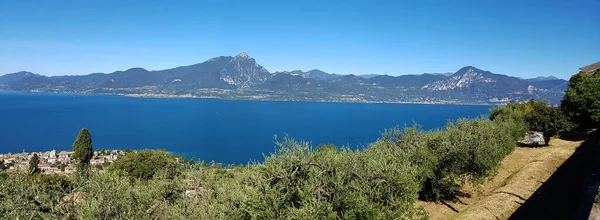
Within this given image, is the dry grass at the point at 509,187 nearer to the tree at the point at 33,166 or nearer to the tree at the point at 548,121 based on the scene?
the tree at the point at 548,121

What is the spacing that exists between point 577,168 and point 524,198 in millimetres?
8343

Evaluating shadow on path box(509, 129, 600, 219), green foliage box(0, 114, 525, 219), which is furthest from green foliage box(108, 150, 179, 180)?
shadow on path box(509, 129, 600, 219)

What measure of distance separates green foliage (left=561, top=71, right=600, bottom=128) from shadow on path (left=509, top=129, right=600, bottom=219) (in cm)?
860

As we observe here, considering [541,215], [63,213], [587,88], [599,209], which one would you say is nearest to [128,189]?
[63,213]

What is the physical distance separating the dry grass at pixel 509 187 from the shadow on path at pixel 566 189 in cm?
56

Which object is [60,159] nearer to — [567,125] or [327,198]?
[327,198]

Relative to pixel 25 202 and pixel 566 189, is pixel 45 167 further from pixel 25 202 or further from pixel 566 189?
pixel 566 189

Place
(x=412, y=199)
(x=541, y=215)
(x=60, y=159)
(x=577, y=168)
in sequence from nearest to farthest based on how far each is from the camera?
(x=412, y=199)
(x=541, y=215)
(x=577, y=168)
(x=60, y=159)

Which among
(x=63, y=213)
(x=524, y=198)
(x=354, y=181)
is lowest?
(x=524, y=198)

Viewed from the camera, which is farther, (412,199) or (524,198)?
(524,198)

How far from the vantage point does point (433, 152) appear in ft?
82.0

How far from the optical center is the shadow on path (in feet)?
64.6

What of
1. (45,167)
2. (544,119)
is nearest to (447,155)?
(544,119)

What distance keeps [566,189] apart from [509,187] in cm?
334
